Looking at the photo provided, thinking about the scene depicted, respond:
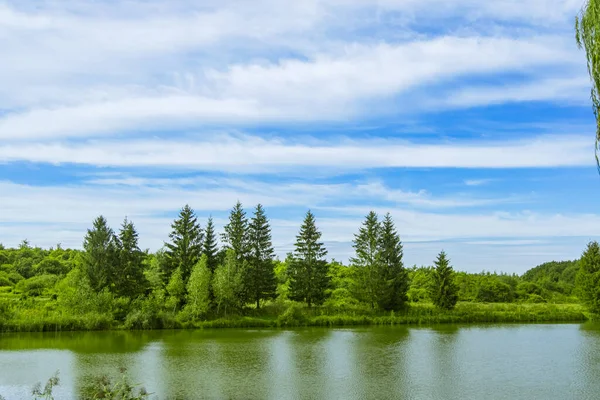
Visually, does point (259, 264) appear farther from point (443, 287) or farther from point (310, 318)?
point (443, 287)

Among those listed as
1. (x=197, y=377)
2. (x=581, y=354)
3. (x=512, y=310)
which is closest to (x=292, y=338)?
(x=197, y=377)

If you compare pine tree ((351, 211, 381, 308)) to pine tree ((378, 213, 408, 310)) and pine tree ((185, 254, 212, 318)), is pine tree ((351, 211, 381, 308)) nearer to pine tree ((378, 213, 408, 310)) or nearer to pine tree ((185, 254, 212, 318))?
pine tree ((378, 213, 408, 310))

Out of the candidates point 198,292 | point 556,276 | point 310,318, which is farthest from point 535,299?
point 198,292

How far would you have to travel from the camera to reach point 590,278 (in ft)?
190

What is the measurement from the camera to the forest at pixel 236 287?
174 ft

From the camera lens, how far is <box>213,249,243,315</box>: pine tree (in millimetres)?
55531

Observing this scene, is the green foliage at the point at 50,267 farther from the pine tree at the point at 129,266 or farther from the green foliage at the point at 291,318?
the green foliage at the point at 291,318

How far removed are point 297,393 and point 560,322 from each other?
48.4m

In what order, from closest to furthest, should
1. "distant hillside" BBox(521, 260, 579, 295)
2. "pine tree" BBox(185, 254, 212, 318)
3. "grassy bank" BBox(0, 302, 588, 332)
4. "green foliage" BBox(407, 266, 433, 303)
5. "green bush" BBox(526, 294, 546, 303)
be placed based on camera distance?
1. "grassy bank" BBox(0, 302, 588, 332)
2. "pine tree" BBox(185, 254, 212, 318)
3. "green foliage" BBox(407, 266, 433, 303)
4. "green bush" BBox(526, 294, 546, 303)
5. "distant hillside" BBox(521, 260, 579, 295)

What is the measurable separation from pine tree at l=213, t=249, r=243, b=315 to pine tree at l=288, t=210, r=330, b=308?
735cm

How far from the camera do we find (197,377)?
25.3 meters

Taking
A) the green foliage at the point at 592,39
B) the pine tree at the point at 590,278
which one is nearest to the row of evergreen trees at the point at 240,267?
the pine tree at the point at 590,278

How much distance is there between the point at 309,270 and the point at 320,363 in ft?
104

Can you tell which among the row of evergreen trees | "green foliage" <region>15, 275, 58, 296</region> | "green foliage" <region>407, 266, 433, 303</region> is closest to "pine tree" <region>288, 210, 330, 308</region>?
the row of evergreen trees
